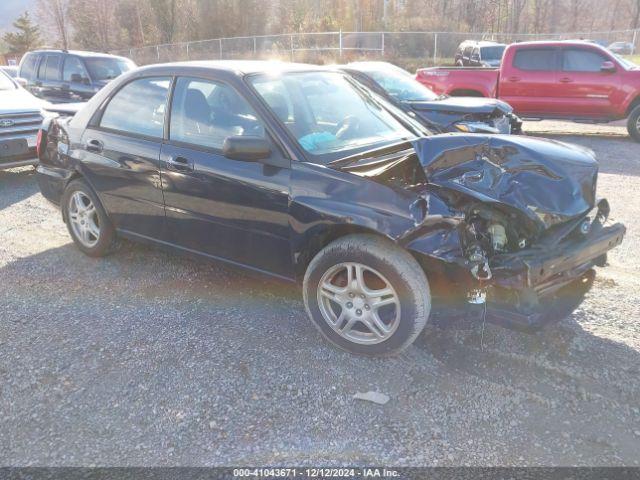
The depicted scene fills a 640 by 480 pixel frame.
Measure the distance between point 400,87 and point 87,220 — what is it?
555 centimetres

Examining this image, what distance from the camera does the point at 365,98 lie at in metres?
4.17

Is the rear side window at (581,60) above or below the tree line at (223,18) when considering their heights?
below

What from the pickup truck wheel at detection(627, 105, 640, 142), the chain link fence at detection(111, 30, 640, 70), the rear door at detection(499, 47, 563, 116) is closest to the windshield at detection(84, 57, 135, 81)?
the rear door at detection(499, 47, 563, 116)

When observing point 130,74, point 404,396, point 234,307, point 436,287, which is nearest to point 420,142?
point 436,287

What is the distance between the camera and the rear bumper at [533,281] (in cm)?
275

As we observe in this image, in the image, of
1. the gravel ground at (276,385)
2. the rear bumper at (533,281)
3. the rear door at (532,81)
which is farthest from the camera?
the rear door at (532,81)

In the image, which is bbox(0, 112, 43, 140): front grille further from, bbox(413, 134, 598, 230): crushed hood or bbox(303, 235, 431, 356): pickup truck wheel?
bbox(413, 134, 598, 230): crushed hood

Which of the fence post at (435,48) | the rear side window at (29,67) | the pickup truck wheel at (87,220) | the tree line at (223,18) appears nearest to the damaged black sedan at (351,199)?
the pickup truck wheel at (87,220)

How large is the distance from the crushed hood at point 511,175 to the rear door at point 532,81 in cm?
870

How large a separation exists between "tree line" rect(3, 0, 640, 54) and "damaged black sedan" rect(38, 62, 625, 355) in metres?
33.8

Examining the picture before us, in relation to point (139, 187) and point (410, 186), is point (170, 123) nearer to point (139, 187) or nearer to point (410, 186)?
point (139, 187)

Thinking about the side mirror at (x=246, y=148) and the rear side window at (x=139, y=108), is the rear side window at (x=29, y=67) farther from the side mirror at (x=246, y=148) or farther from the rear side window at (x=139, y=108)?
the side mirror at (x=246, y=148)

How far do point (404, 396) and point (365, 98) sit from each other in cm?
237

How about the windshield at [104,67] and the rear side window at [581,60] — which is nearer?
the rear side window at [581,60]
